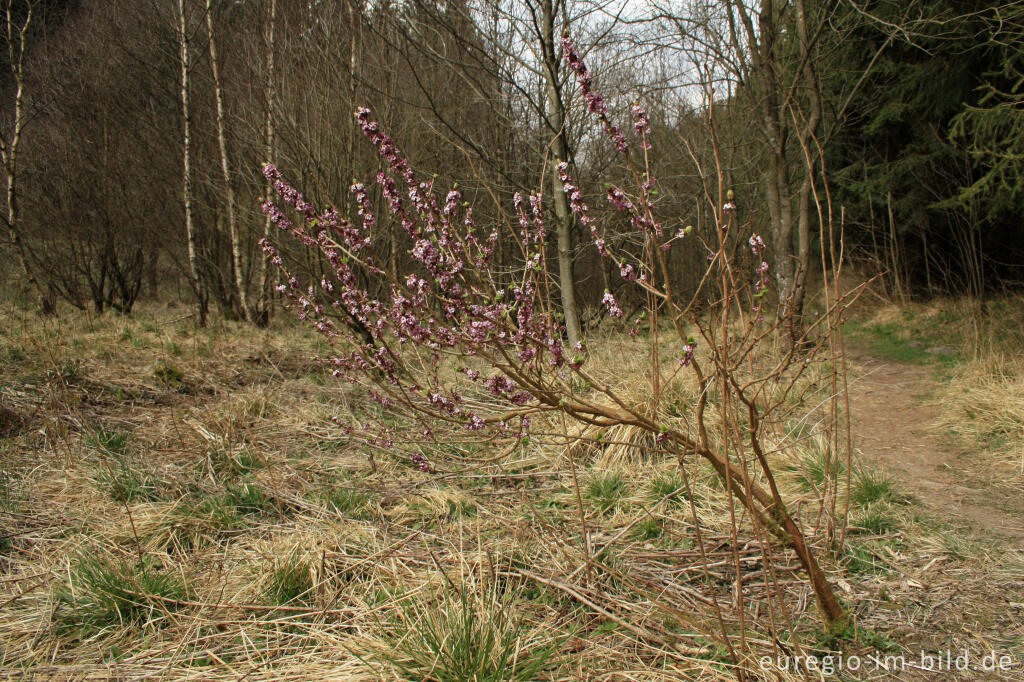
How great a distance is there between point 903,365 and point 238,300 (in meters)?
10.8

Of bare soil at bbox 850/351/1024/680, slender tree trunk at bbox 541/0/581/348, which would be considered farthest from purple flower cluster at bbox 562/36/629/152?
slender tree trunk at bbox 541/0/581/348

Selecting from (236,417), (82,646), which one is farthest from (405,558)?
(236,417)

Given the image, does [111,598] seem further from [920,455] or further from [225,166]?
[225,166]

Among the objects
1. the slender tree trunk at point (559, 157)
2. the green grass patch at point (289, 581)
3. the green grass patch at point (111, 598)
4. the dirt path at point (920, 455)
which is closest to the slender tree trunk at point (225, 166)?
the slender tree trunk at point (559, 157)

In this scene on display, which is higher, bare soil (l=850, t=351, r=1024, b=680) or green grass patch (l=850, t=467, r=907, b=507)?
green grass patch (l=850, t=467, r=907, b=507)

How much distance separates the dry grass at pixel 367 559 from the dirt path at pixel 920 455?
0.52 meters

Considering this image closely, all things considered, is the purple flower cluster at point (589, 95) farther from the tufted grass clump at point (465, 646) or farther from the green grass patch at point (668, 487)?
the green grass patch at point (668, 487)

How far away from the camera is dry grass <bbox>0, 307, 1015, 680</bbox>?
1.85 metres

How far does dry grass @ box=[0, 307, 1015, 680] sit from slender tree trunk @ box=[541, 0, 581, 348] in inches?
58.2

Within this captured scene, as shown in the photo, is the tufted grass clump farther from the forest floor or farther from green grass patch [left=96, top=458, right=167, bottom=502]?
green grass patch [left=96, top=458, right=167, bottom=502]

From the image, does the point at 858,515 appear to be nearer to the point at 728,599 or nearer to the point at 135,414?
the point at 728,599

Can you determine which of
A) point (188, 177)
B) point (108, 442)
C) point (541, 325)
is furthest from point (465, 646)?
point (188, 177)

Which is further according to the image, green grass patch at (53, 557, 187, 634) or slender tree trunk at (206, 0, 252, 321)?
slender tree trunk at (206, 0, 252, 321)

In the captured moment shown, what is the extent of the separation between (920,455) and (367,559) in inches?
140
